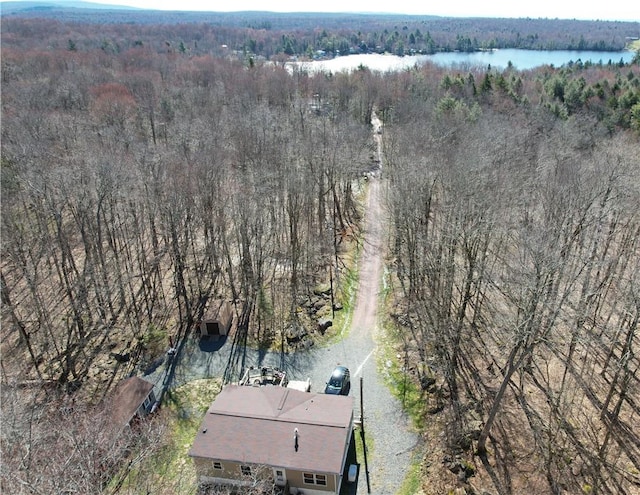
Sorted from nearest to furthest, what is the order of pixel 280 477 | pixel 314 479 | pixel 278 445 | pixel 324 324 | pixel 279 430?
pixel 314 479 < pixel 280 477 < pixel 278 445 < pixel 279 430 < pixel 324 324

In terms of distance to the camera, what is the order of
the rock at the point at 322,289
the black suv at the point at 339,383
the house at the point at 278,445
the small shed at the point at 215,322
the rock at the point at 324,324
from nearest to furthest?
1. the house at the point at 278,445
2. the black suv at the point at 339,383
3. the small shed at the point at 215,322
4. the rock at the point at 324,324
5. the rock at the point at 322,289

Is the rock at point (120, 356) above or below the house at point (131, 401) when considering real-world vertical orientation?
below

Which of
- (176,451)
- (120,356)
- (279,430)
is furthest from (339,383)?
(120,356)

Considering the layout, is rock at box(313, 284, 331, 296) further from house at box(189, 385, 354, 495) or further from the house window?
the house window

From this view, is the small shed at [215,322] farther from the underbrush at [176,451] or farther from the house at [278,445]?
the house at [278,445]

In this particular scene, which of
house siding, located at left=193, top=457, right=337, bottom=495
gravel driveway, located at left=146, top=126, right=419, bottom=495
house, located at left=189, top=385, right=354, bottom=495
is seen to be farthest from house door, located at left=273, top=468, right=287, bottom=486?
gravel driveway, located at left=146, top=126, right=419, bottom=495

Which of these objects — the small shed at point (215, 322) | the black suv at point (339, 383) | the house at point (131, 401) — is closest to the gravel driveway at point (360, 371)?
the black suv at point (339, 383)

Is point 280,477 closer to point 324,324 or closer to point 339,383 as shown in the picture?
point 339,383
